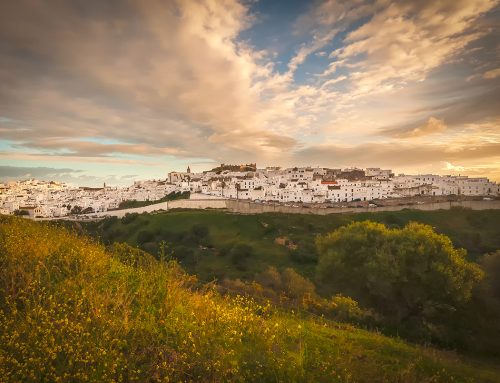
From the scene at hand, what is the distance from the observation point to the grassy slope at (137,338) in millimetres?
4707

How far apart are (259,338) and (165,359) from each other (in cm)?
199

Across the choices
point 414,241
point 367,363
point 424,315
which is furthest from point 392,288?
point 367,363

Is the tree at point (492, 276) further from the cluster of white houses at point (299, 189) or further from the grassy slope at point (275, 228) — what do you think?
the cluster of white houses at point (299, 189)

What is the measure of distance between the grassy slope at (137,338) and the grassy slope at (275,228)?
3607 centimetres

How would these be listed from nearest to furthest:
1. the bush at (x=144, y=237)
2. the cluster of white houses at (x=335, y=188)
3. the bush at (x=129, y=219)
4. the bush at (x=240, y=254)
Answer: the bush at (x=240, y=254) → the bush at (x=144, y=237) → the bush at (x=129, y=219) → the cluster of white houses at (x=335, y=188)

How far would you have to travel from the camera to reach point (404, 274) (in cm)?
2167

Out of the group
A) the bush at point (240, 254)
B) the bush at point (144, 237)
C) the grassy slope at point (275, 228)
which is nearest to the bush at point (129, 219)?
the grassy slope at point (275, 228)

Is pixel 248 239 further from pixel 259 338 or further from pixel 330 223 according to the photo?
pixel 259 338

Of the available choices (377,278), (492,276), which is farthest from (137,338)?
(492,276)

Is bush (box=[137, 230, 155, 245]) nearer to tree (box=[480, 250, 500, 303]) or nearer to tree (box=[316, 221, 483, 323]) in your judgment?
tree (box=[316, 221, 483, 323])

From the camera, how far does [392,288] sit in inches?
854

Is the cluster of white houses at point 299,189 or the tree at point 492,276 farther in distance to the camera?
the cluster of white houses at point 299,189

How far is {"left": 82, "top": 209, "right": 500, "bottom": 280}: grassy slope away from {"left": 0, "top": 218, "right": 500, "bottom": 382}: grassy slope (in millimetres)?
36066

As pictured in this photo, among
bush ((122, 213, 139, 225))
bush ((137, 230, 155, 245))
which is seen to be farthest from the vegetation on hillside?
bush ((122, 213, 139, 225))
